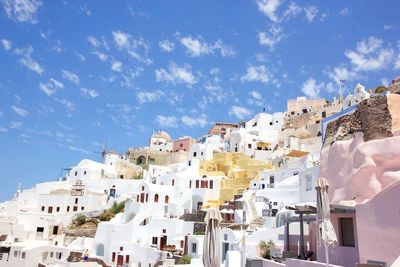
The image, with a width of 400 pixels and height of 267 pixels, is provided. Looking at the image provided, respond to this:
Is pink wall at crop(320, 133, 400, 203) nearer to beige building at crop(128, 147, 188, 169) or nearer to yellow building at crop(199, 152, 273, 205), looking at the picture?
yellow building at crop(199, 152, 273, 205)

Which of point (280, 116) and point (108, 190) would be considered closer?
point (108, 190)

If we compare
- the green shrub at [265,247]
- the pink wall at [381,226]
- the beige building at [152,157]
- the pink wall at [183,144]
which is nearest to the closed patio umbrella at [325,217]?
the pink wall at [381,226]

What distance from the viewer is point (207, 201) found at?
47219mm

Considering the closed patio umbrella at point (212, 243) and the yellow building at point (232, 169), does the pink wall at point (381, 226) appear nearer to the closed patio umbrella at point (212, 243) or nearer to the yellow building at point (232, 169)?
the closed patio umbrella at point (212, 243)

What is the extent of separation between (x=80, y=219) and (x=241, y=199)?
24.4 metres

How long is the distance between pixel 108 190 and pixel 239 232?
34742 mm

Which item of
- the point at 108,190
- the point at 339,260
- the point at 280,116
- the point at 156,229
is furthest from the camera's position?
the point at 280,116

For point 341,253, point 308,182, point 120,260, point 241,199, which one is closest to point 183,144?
point 241,199

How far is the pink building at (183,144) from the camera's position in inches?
3211

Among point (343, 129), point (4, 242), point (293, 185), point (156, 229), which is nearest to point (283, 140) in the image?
point (293, 185)

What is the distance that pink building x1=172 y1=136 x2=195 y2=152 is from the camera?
268ft

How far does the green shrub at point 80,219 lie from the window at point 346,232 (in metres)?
43.6

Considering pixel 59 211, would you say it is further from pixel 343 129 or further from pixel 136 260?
pixel 343 129

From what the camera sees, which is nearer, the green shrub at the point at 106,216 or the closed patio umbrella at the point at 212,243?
the closed patio umbrella at the point at 212,243
